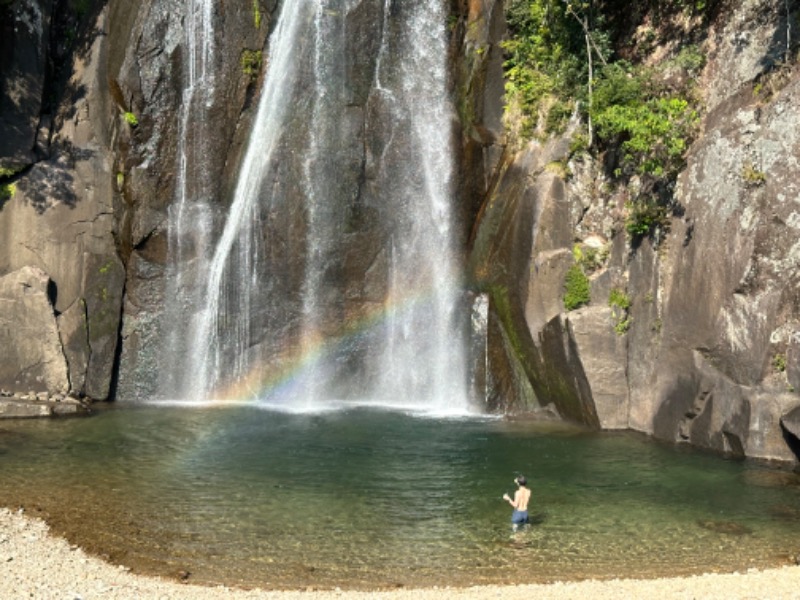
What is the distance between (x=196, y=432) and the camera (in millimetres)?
23172

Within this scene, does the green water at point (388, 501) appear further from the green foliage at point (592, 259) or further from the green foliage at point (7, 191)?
the green foliage at point (7, 191)

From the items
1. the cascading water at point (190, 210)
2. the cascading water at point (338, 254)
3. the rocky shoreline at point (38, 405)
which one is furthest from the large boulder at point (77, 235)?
the cascading water at point (338, 254)

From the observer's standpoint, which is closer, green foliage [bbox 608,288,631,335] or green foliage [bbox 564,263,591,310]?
green foliage [bbox 608,288,631,335]

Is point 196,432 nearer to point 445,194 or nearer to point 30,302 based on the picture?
point 30,302

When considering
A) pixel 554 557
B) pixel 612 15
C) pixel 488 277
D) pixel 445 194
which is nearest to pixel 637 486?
Result: pixel 554 557

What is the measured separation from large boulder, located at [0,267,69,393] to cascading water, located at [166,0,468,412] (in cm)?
380

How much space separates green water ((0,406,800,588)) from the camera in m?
14.0

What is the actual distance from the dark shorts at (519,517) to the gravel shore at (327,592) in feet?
8.17

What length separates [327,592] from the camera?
12.8 meters

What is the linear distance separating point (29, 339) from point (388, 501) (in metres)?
15.1

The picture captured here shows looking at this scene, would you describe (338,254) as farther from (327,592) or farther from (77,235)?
(327,592)

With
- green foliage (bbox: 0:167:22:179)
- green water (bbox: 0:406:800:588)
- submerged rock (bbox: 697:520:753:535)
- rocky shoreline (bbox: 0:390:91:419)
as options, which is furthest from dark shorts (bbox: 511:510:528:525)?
green foliage (bbox: 0:167:22:179)

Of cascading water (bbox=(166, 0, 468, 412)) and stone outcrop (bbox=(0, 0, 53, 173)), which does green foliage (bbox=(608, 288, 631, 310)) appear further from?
stone outcrop (bbox=(0, 0, 53, 173))

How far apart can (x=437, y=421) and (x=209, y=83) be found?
13252mm
